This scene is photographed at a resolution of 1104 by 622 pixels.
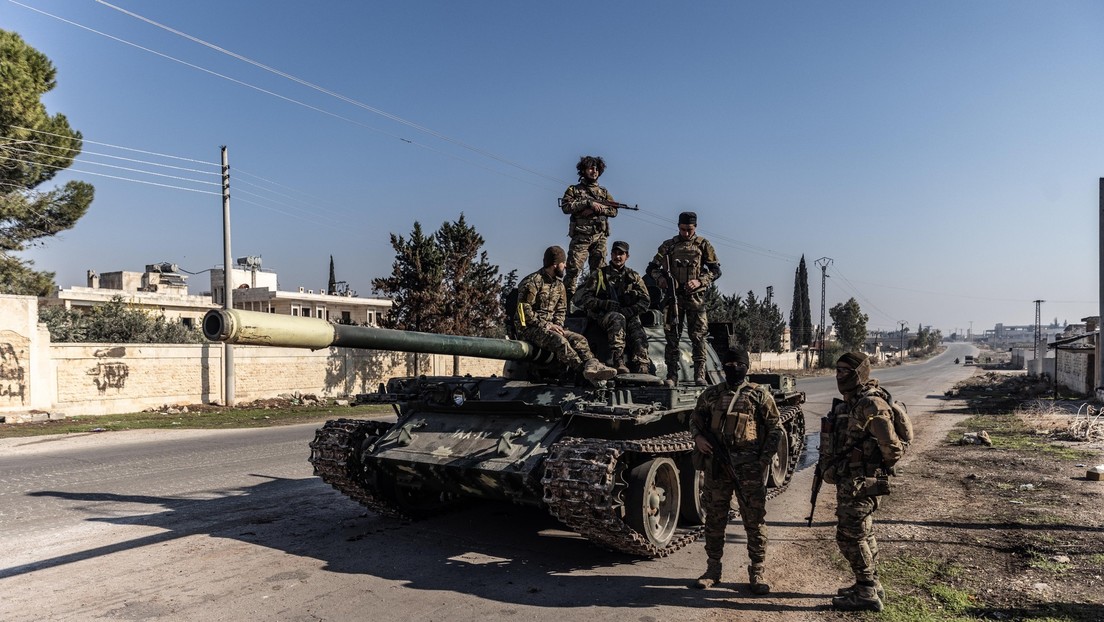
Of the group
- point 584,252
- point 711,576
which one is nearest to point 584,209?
point 584,252

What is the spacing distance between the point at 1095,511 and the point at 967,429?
381 inches

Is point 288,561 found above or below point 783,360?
above

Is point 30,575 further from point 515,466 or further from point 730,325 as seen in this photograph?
point 730,325

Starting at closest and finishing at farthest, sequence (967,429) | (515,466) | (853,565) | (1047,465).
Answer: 1. (853,565)
2. (515,466)
3. (1047,465)
4. (967,429)

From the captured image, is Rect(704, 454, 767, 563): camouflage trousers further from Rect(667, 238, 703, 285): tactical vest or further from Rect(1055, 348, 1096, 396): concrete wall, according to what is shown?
Rect(1055, 348, 1096, 396): concrete wall

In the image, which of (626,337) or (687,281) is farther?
(687,281)

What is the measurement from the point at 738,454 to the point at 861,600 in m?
1.34

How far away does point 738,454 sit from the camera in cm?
596

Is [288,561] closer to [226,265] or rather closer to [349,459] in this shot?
[349,459]

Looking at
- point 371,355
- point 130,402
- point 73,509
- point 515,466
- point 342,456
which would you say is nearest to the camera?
point 515,466

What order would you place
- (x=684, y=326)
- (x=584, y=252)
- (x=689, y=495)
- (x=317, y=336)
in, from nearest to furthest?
(x=317, y=336), (x=689, y=495), (x=684, y=326), (x=584, y=252)

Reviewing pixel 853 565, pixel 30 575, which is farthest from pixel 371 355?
pixel 853 565

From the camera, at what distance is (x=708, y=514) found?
6.15m

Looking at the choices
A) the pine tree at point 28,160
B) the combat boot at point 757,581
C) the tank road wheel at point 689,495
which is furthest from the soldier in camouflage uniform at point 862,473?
the pine tree at point 28,160
